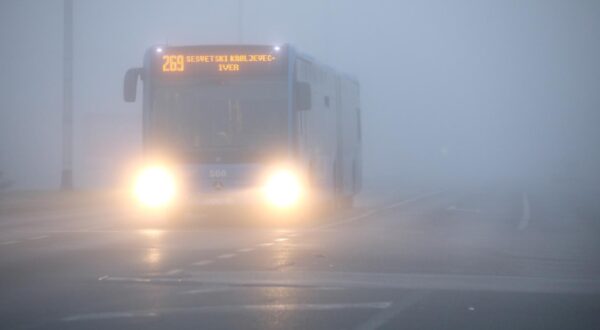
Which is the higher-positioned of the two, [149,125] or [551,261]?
[149,125]

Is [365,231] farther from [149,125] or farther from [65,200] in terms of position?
[65,200]

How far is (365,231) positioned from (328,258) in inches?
265

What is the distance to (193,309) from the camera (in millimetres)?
12602

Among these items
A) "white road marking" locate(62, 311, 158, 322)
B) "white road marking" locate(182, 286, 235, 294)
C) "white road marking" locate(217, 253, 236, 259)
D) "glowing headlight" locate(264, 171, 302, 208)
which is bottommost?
"white road marking" locate(62, 311, 158, 322)

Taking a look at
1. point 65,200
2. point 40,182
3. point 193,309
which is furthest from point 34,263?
point 40,182

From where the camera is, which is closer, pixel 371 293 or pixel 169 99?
pixel 371 293

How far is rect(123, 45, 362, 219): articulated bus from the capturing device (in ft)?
83.6

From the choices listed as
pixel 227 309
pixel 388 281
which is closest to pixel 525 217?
pixel 388 281

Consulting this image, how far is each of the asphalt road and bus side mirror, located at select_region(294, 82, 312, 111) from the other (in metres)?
2.65

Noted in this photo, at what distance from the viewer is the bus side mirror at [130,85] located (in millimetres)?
24641

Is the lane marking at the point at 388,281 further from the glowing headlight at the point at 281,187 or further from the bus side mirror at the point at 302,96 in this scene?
the bus side mirror at the point at 302,96

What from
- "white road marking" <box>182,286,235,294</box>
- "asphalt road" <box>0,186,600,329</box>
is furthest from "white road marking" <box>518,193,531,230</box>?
"white road marking" <box>182,286,235,294</box>

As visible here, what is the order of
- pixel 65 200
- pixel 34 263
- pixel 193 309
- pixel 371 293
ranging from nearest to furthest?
pixel 193 309
pixel 371 293
pixel 34 263
pixel 65 200

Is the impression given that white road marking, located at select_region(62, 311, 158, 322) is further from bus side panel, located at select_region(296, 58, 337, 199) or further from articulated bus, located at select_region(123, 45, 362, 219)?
bus side panel, located at select_region(296, 58, 337, 199)
